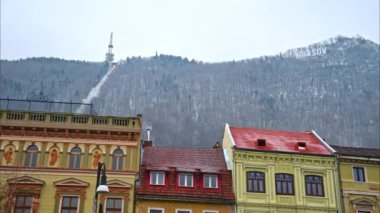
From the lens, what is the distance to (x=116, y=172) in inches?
1609

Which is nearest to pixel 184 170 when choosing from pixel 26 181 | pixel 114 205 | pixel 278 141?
pixel 114 205

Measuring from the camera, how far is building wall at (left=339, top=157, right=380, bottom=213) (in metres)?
44.2

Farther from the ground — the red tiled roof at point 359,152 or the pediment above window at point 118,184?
the red tiled roof at point 359,152

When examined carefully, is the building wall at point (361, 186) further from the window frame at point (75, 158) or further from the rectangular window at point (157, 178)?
the window frame at point (75, 158)

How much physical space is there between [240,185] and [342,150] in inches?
451

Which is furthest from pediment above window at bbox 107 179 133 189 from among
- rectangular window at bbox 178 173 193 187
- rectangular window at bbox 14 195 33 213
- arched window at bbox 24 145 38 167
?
arched window at bbox 24 145 38 167

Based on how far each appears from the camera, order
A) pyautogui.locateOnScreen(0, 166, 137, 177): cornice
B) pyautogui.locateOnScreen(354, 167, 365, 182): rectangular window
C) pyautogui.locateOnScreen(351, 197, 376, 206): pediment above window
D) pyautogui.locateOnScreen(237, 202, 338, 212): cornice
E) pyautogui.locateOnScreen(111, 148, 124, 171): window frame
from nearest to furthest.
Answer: pyautogui.locateOnScreen(0, 166, 137, 177): cornice → pyautogui.locateOnScreen(111, 148, 124, 171): window frame → pyautogui.locateOnScreen(237, 202, 338, 212): cornice → pyautogui.locateOnScreen(351, 197, 376, 206): pediment above window → pyautogui.locateOnScreen(354, 167, 365, 182): rectangular window

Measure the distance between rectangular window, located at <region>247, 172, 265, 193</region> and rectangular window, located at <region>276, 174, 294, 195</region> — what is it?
140 centimetres

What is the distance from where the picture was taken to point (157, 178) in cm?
4253

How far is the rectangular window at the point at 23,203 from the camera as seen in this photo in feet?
128

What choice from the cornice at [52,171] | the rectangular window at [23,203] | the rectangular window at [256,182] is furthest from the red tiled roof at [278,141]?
the rectangular window at [23,203]

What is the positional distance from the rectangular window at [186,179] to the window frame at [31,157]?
12381 mm

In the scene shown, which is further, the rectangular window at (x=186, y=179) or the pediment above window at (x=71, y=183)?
the rectangular window at (x=186, y=179)

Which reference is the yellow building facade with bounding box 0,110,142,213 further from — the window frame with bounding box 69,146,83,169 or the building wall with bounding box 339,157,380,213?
the building wall with bounding box 339,157,380,213
